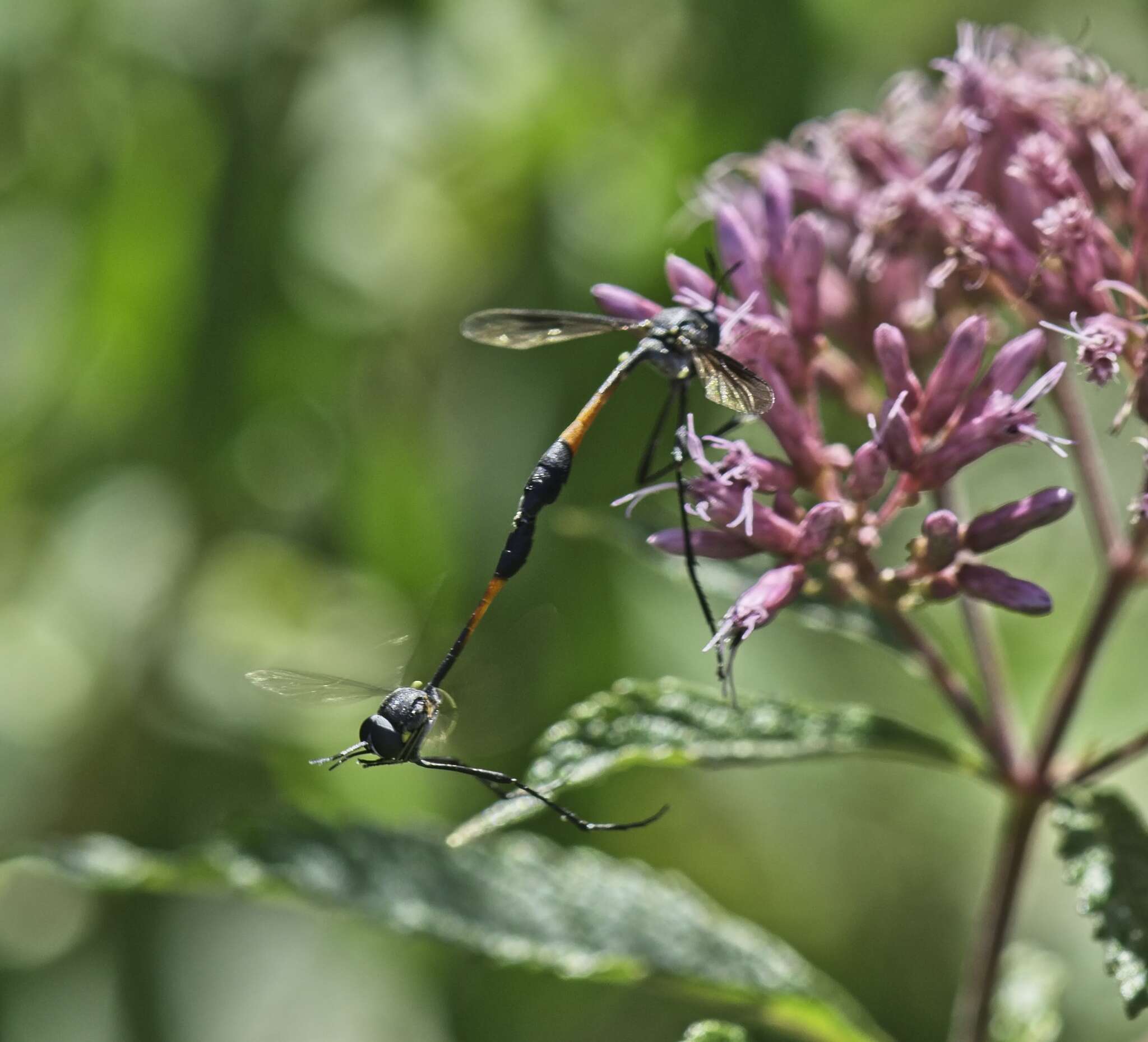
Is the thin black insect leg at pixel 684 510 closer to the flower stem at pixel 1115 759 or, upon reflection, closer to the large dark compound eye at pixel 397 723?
the large dark compound eye at pixel 397 723

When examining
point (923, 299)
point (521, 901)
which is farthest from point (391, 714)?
point (923, 299)

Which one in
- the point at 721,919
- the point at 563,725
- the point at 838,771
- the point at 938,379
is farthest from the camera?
the point at 838,771

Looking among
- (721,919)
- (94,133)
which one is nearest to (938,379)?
(721,919)

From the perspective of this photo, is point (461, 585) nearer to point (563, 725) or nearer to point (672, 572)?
point (672, 572)

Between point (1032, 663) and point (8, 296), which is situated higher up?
point (8, 296)

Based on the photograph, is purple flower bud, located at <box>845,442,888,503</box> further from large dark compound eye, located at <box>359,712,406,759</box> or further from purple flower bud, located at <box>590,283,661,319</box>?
large dark compound eye, located at <box>359,712,406,759</box>

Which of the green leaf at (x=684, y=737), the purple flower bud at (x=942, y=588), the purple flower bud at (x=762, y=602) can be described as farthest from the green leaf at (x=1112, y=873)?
the purple flower bud at (x=762, y=602)
